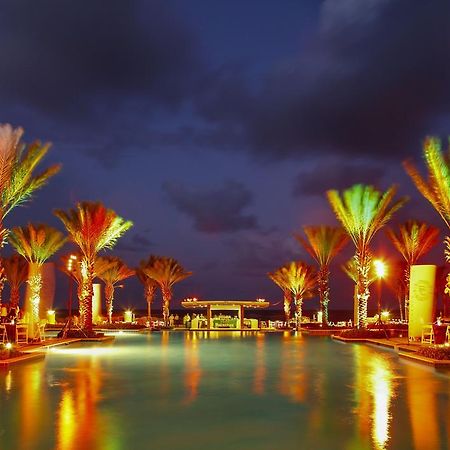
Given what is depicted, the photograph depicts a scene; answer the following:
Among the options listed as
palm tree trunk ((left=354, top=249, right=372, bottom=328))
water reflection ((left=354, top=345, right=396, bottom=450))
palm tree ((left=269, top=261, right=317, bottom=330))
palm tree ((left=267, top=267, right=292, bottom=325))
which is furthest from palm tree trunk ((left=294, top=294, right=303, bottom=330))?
water reflection ((left=354, top=345, right=396, bottom=450))

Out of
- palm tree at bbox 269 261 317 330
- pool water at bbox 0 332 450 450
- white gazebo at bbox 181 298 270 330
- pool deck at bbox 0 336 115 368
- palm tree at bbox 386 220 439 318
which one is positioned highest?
palm tree at bbox 386 220 439 318

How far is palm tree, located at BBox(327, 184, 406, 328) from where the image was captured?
34.7 metres

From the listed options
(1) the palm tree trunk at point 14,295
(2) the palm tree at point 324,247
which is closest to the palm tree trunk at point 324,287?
(2) the palm tree at point 324,247

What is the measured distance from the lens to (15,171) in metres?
23.2

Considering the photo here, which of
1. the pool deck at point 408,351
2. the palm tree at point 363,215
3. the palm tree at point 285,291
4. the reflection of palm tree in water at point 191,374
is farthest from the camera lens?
the palm tree at point 285,291

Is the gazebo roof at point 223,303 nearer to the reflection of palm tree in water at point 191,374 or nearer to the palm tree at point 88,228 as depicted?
the palm tree at point 88,228

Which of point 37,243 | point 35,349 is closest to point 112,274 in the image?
point 37,243

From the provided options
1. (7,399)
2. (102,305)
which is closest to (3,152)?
(7,399)

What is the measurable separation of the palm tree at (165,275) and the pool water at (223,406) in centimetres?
3292

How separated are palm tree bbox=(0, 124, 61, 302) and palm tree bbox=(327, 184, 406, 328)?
17.4 meters

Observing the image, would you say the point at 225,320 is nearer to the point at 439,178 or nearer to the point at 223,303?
the point at 223,303

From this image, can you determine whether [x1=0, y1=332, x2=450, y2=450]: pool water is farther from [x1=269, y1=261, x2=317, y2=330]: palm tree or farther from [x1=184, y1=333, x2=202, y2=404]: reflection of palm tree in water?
[x1=269, y1=261, x2=317, y2=330]: palm tree

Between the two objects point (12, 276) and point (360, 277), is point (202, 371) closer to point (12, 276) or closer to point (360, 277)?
point (360, 277)

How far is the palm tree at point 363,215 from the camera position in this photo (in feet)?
114
